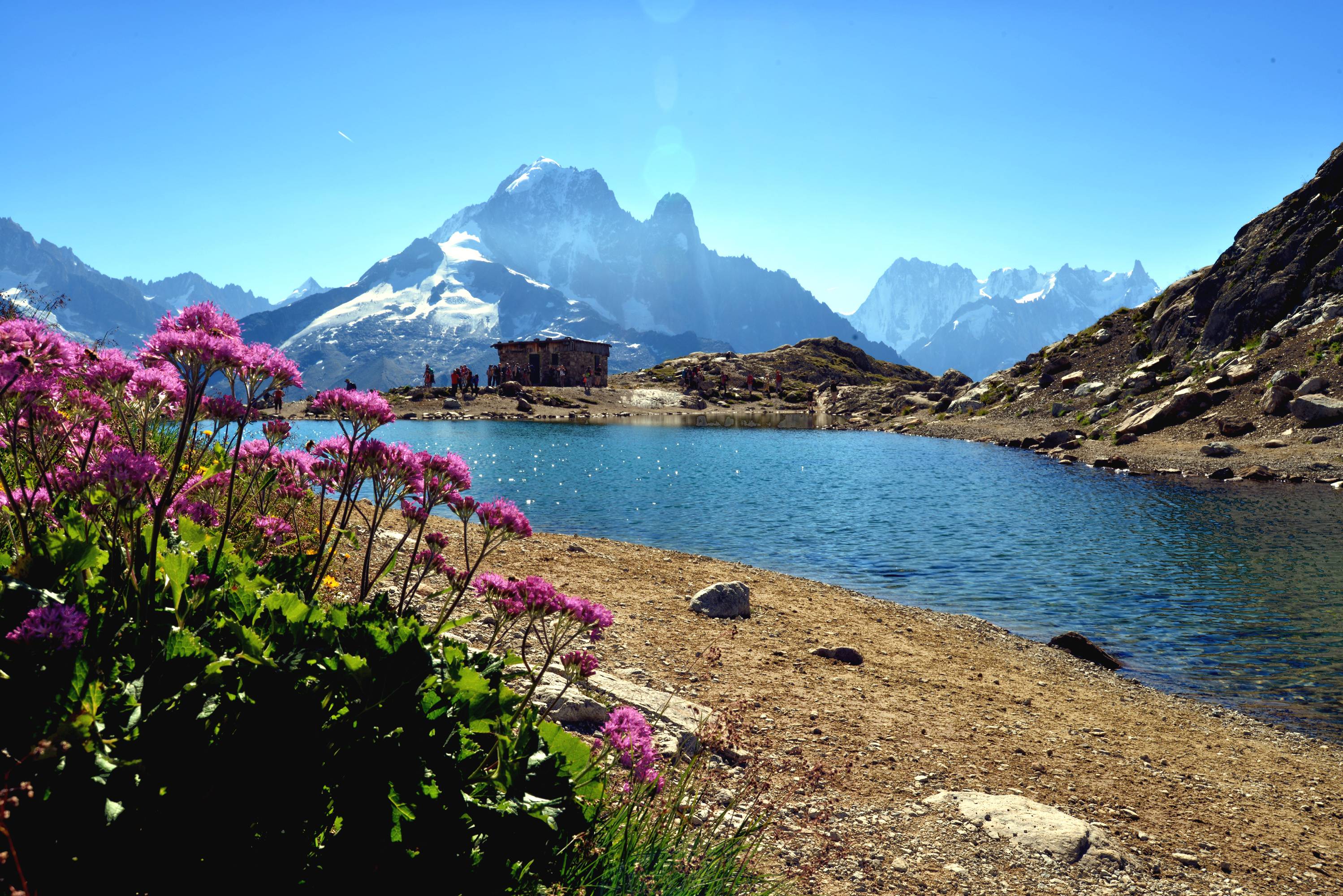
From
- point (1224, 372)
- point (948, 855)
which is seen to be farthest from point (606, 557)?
point (1224, 372)

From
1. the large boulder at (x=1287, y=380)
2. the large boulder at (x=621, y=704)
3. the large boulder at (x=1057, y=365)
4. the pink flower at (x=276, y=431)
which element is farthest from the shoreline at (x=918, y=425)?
the large boulder at (x=1057, y=365)

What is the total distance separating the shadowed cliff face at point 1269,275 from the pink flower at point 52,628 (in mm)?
78147

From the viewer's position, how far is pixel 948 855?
6.52 m

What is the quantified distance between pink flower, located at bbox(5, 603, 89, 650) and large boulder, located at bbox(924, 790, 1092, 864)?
7.56 metres

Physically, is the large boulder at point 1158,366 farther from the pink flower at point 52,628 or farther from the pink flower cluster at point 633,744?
the pink flower at point 52,628

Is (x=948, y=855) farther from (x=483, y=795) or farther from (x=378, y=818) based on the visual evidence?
(x=378, y=818)

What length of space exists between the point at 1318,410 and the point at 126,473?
202 feet

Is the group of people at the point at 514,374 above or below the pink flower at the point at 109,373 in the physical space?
above

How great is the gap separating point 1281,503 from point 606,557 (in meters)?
32.5

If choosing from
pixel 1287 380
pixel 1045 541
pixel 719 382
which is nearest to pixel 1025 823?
pixel 1045 541

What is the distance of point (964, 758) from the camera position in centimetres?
905

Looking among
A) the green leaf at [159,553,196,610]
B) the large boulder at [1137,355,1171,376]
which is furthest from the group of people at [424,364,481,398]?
the green leaf at [159,553,196,610]

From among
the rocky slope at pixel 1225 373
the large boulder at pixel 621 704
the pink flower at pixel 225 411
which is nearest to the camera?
the pink flower at pixel 225 411

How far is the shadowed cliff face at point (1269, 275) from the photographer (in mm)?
60594
